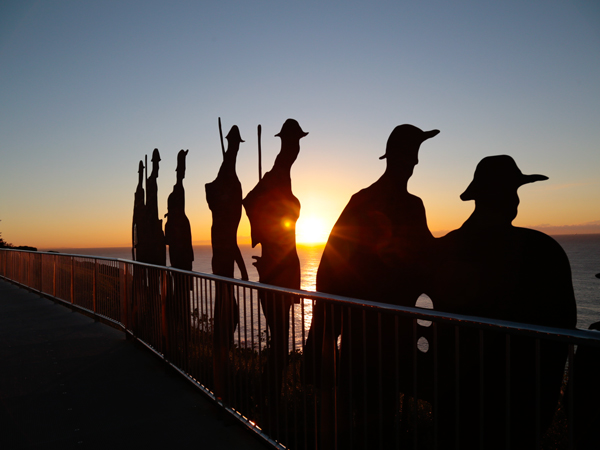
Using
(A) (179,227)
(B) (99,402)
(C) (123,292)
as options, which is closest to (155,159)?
(A) (179,227)

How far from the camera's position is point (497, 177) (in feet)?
12.4

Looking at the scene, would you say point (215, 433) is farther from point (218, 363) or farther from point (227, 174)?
point (227, 174)

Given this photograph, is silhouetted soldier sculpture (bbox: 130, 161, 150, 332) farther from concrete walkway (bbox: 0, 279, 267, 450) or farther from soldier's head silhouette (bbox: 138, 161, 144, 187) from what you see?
concrete walkway (bbox: 0, 279, 267, 450)

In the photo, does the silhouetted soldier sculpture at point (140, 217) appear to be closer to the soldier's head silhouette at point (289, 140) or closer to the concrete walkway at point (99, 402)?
the concrete walkway at point (99, 402)

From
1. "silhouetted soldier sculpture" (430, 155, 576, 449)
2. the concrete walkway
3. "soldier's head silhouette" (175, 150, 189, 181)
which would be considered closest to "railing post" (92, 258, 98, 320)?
the concrete walkway

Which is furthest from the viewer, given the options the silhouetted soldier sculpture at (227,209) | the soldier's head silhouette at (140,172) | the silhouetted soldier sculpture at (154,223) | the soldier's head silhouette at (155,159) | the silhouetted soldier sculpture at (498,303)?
the soldier's head silhouette at (140,172)

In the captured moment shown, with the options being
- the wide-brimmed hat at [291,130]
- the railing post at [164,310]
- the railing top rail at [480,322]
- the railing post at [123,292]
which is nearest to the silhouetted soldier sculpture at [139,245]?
the railing post at [123,292]

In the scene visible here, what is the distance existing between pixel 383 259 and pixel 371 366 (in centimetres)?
104

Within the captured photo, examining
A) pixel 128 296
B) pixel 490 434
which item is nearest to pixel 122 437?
pixel 490 434

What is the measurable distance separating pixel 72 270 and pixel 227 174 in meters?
4.55

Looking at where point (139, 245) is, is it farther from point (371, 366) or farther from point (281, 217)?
point (371, 366)

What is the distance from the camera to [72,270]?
10125 millimetres

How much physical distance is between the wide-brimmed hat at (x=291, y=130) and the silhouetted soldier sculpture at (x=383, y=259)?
2019 mm

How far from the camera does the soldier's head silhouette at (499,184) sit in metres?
3.74
